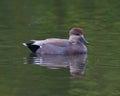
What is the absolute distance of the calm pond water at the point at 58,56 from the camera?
1213 centimetres

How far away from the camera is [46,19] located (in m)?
19.9

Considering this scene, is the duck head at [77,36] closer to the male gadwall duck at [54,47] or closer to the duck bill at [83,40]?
the duck bill at [83,40]

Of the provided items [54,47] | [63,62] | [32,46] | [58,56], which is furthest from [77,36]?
[63,62]

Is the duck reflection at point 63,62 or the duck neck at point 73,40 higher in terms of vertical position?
the duck neck at point 73,40

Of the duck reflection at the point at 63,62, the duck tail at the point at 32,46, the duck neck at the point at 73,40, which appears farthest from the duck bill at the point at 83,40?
the duck tail at the point at 32,46

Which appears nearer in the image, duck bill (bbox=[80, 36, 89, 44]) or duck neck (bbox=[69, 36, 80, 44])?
duck bill (bbox=[80, 36, 89, 44])

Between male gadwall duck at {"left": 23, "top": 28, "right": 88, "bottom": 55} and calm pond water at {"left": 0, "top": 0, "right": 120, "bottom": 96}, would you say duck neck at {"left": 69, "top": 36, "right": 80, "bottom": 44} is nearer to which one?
male gadwall duck at {"left": 23, "top": 28, "right": 88, "bottom": 55}

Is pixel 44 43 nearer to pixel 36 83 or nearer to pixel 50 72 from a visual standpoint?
pixel 50 72

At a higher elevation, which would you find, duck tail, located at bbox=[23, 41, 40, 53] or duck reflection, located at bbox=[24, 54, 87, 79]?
duck tail, located at bbox=[23, 41, 40, 53]

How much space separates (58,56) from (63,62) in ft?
3.02

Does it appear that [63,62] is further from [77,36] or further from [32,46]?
[77,36]

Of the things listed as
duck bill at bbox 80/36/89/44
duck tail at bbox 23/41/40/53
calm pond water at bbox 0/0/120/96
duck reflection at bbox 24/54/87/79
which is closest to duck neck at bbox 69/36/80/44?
duck bill at bbox 80/36/89/44

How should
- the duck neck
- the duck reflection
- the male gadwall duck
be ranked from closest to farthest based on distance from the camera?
the duck reflection, the male gadwall duck, the duck neck

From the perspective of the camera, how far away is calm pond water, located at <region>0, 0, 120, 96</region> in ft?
39.8
